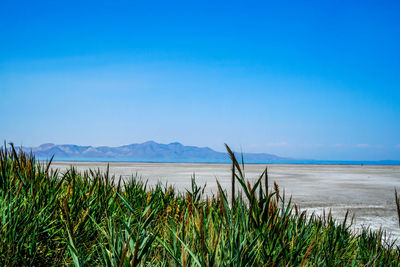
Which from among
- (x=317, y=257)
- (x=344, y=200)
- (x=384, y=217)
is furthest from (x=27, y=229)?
(x=344, y=200)

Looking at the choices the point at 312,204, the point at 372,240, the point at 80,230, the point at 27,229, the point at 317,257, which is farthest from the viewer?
the point at 312,204

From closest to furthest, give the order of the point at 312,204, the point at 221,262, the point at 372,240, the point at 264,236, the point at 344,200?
the point at 221,262
the point at 264,236
the point at 372,240
the point at 312,204
the point at 344,200

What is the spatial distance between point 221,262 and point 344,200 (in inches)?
445

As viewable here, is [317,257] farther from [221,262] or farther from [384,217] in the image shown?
[384,217]

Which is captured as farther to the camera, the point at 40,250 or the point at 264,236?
the point at 40,250

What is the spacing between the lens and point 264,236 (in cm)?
162

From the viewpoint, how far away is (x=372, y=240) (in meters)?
2.79

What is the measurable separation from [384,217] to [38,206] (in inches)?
344

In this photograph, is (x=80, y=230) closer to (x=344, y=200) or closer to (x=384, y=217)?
(x=384, y=217)

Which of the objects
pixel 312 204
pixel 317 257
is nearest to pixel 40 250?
pixel 317 257

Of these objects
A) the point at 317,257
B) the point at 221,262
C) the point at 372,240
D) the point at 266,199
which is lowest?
the point at 372,240

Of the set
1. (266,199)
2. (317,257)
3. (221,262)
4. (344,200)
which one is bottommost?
(344,200)

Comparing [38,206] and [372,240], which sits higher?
[38,206]

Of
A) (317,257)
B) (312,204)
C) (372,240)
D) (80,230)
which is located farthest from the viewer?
(312,204)
